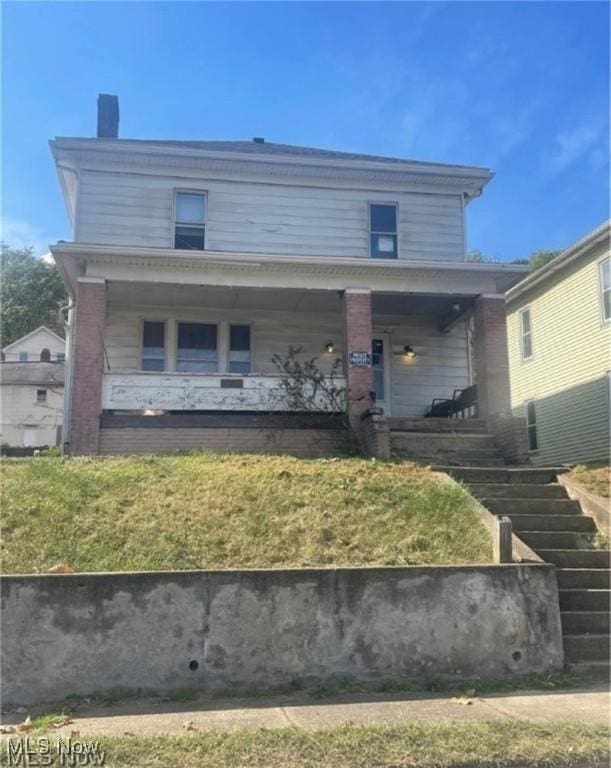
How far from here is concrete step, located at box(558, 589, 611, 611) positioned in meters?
7.29

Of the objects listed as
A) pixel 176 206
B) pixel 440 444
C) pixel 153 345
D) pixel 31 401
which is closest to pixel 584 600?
pixel 440 444

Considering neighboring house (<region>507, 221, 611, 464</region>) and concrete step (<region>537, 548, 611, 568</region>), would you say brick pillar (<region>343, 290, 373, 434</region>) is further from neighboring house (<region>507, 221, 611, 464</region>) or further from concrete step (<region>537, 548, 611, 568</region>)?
neighboring house (<region>507, 221, 611, 464</region>)

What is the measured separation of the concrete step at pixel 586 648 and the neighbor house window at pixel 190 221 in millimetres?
11028

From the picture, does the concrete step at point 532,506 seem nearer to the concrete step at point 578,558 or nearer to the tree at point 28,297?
the concrete step at point 578,558

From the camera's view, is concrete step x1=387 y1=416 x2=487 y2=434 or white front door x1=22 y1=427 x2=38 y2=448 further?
white front door x1=22 y1=427 x2=38 y2=448

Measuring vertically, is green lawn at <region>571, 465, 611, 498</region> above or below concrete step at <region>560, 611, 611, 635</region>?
above

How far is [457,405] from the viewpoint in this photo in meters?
15.5

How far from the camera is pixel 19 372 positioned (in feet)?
126

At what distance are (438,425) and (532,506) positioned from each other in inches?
170

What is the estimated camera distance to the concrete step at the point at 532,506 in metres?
8.85

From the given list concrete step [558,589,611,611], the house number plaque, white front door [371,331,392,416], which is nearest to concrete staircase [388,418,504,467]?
the house number plaque

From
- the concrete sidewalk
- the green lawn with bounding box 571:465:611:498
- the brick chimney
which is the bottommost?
the concrete sidewalk

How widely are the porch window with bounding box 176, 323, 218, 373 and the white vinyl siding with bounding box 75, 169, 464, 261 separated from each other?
1.91 m

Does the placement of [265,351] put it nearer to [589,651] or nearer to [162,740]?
[589,651]
